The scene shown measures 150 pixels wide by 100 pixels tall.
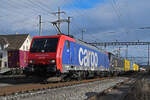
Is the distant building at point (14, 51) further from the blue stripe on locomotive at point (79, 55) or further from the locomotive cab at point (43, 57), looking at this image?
the locomotive cab at point (43, 57)

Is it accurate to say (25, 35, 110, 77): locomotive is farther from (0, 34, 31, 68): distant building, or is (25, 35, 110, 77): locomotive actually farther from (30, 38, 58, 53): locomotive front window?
(0, 34, 31, 68): distant building

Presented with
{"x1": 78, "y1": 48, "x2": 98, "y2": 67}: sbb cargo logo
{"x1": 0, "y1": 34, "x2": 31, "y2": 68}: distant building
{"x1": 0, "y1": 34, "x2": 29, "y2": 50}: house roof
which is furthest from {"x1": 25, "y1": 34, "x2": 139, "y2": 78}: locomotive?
{"x1": 0, "y1": 34, "x2": 29, "y2": 50}: house roof

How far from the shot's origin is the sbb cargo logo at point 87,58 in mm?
16709

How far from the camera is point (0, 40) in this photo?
4028 centimetres

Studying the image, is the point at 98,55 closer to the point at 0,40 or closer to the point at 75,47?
the point at 75,47

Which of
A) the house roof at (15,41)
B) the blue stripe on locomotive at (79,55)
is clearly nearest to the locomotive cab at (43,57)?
the blue stripe on locomotive at (79,55)

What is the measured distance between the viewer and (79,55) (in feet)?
53.5

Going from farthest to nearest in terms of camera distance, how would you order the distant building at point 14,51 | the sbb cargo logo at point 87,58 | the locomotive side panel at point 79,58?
1. the distant building at point 14,51
2. the sbb cargo logo at point 87,58
3. the locomotive side panel at point 79,58

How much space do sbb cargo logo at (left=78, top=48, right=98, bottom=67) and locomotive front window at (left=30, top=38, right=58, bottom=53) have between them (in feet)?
10.3

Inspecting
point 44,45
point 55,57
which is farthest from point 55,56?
point 44,45

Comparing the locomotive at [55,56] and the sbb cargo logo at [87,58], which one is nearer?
the locomotive at [55,56]

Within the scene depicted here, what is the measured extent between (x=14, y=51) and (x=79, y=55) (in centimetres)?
1968

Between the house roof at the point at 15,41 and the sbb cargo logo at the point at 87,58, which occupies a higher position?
the house roof at the point at 15,41

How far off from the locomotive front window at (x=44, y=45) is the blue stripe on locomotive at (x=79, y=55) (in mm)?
738
